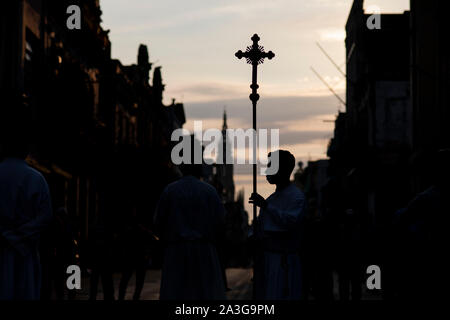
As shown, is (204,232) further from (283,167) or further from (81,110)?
(81,110)

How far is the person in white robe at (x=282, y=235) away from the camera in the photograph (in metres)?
8.79

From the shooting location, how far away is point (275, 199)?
9055mm

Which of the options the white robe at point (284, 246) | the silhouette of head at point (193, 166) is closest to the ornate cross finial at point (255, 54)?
the silhouette of head at point (193, 166)

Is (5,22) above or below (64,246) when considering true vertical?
above

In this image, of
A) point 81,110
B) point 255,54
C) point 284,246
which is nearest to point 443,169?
point 284,246

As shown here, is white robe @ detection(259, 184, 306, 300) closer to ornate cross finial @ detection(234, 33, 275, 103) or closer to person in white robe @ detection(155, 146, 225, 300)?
person in white robe @ detection(155, 146, 225, 300)

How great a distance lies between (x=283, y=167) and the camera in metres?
8.94

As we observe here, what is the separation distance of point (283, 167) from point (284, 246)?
0.68 m
